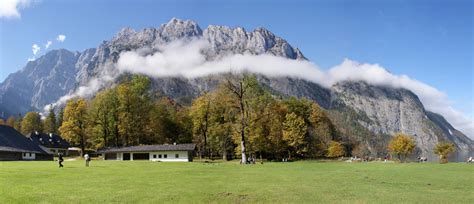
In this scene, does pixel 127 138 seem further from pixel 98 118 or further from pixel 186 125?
pixel 186 125

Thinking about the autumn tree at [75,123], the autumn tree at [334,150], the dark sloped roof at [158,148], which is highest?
the autumn tree at [75,123]

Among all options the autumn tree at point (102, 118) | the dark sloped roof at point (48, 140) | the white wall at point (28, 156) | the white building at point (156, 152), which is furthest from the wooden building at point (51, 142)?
the white building at point (156, 152)

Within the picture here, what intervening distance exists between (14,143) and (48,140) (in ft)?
125

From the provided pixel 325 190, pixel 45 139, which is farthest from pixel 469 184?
pixel 45 139

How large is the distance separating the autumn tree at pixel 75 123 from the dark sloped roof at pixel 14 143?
6595 mm

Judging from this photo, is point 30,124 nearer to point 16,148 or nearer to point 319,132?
point 16,148

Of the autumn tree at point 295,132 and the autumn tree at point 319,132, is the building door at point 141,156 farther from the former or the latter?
the autumn tree at point 319,132

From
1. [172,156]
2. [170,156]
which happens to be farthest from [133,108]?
[172,156]

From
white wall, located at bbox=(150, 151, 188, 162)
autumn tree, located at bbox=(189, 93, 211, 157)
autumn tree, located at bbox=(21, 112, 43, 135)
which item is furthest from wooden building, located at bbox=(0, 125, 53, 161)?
autumn tree, located at bbox=(21, 112, 43, 135)

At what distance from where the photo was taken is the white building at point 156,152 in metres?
79.2

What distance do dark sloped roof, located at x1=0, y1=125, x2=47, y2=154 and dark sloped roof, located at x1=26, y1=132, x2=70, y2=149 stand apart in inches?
1178

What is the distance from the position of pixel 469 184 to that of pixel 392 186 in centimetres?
486

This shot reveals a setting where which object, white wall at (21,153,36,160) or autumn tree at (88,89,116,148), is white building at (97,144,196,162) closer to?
autumn tree at (88,89,116,148)

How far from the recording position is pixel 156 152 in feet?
270
